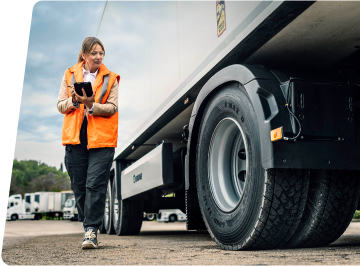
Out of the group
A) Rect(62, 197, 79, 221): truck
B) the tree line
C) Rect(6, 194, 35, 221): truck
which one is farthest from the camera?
the tree line

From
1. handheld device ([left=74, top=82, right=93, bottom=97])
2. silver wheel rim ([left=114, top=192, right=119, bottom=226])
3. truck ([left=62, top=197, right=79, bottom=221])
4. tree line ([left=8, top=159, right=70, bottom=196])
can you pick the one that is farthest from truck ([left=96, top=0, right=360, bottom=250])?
tree line ([left=8, top=159, right=70, bottom=196])

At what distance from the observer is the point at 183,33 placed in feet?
11.2

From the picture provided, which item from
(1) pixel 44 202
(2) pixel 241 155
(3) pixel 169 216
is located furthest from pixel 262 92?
(1) pixel 44 202

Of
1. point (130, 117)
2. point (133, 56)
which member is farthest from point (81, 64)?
point (130, 117)

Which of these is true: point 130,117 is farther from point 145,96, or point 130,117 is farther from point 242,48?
point 242,48

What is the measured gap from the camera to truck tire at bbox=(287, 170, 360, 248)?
2414 millimetres

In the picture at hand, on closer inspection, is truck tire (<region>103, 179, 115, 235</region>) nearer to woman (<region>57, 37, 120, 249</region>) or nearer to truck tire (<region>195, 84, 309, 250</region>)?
woman (<region>57, 37, 120, 249</region>)

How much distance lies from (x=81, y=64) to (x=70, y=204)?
32461 mm

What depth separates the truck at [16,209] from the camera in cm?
3481

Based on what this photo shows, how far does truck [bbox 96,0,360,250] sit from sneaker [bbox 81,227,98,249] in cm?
75

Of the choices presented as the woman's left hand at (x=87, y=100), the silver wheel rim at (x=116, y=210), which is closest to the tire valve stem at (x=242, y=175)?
the woman's left hand at (x=87, y=100)

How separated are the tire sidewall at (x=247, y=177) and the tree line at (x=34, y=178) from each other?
81260mm

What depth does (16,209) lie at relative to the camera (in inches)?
1382

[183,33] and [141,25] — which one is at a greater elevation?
[141,25]
